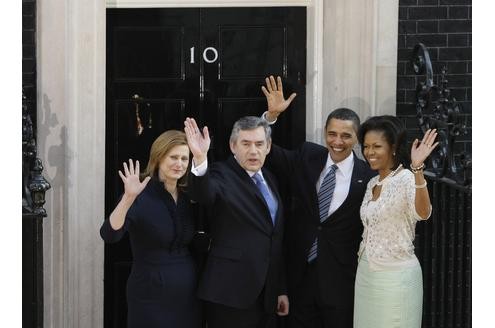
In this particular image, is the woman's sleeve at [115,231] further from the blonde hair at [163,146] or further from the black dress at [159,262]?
the blonde hair at [163,146]

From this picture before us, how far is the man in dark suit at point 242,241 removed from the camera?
228 inches

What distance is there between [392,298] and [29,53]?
2900mm

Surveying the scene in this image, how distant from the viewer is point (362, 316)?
221 inches

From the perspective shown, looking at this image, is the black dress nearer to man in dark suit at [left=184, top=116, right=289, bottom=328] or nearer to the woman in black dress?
the woman in black dress

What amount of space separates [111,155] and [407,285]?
101 inches

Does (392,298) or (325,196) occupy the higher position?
(325,196)

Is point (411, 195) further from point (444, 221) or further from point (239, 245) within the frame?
point (239, 245)

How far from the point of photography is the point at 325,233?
593 centimetres

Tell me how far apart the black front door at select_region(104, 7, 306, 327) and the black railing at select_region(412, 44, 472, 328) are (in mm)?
1044

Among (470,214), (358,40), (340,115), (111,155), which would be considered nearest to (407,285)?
(470,214)

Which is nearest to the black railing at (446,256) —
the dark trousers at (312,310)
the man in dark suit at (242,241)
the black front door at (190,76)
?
the dark trousers at (312,310)

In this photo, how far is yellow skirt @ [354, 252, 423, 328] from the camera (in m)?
5.47

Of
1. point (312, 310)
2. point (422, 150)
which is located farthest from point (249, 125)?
point (312, 310)

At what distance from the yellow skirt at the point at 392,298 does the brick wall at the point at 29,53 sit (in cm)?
252
